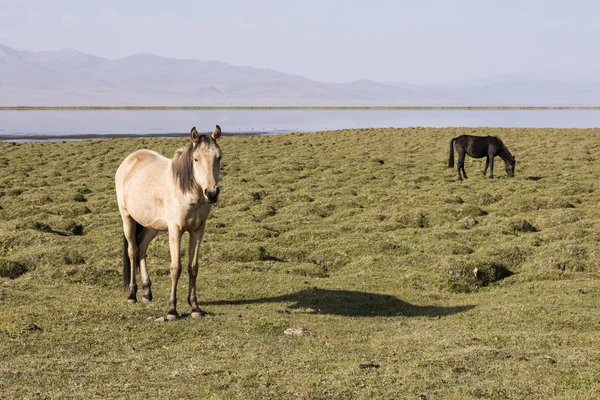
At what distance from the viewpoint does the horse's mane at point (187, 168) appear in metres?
12.1

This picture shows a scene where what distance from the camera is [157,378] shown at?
9.04 meters

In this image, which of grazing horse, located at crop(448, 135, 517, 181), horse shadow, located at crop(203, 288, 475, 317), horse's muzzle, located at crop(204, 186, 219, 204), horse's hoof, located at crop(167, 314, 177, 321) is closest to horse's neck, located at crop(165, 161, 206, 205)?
horse's muzzle, located at crop(204, 186, 219, 204)

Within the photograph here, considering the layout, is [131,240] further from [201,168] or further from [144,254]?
[201,168]

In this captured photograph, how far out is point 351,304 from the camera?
46.6 feet

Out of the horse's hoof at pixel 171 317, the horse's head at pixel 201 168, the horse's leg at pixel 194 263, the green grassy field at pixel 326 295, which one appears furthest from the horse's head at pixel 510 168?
the horse's hoof at pixel 171 317

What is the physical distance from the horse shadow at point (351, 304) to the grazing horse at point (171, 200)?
1.58 m

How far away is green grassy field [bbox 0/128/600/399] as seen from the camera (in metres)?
8.86

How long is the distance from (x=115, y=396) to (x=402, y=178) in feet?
90.8

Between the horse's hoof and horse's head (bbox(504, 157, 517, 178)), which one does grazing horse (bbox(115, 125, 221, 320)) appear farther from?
horse's head (bbox(504, 157, 517, 178))

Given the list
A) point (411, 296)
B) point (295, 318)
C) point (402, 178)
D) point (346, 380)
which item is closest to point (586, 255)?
point (411, 296)

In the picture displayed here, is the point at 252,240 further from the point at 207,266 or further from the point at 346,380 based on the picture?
the point at 346,380

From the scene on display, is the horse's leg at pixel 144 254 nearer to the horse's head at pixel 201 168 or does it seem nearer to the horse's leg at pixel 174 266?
the horse's leg at pixel 174 266

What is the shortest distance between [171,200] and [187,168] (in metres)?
0.71

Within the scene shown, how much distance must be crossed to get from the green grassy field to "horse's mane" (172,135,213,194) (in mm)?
2404
